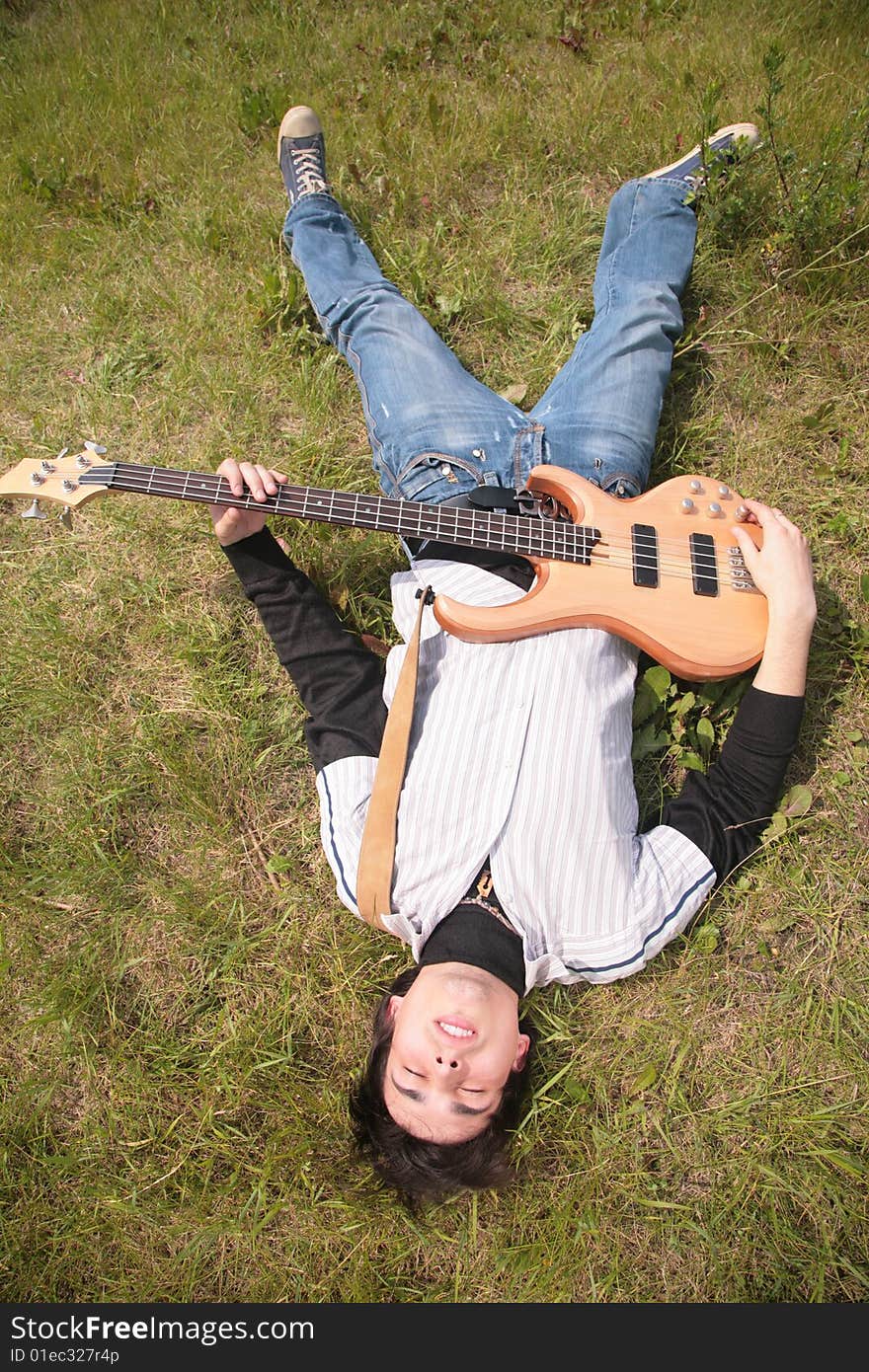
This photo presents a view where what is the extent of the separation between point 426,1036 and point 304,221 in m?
3.53

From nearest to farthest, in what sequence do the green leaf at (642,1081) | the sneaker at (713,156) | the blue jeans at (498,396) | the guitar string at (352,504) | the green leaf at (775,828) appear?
1. the guitar string at (352,504)
2. the green leaf at (642,1081)
3. the green leaf at (775,828)
4. the blue jeans at (498,396)
5. the sneaker at (713,156)

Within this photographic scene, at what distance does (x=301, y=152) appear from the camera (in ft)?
12.7

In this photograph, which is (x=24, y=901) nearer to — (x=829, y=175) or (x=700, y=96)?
(x=829, y=175)

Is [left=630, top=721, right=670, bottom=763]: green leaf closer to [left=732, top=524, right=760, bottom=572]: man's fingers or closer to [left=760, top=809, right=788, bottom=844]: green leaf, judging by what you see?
[left=760, top=809, right=788, bottom=844]: green leaf

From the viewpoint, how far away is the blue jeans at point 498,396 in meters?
3.08

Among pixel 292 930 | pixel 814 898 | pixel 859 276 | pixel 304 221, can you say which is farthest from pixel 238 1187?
pixel 859 276

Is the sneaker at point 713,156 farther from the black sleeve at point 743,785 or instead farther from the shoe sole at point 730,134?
the black sleeve at point 743,785

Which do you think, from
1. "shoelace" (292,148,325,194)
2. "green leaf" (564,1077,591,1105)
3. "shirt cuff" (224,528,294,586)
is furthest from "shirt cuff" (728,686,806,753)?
"shoelace" (292,148,325,194)

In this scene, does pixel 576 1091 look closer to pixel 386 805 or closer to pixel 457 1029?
pixel 457 1029

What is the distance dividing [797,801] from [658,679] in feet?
2.30

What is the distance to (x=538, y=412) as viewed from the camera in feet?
10.8

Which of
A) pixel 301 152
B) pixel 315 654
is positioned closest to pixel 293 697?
pixel 315 654

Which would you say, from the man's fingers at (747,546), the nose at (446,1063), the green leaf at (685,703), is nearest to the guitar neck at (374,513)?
the man's fingers at (747,546)

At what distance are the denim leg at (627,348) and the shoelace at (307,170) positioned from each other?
142 centimetres
